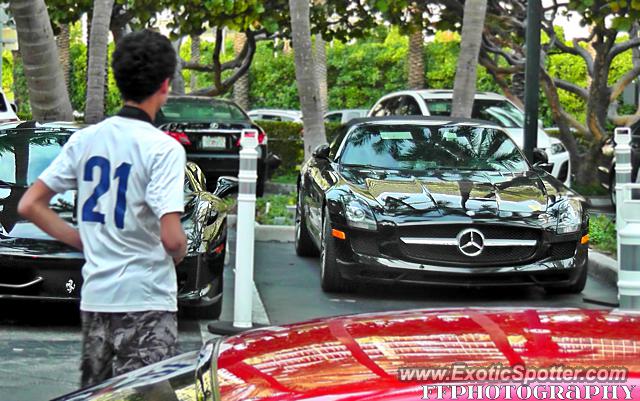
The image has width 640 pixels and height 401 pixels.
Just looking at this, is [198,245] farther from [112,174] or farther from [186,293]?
[112,174]

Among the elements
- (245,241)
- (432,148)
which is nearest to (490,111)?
(432,148)

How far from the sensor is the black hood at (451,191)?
9.55m

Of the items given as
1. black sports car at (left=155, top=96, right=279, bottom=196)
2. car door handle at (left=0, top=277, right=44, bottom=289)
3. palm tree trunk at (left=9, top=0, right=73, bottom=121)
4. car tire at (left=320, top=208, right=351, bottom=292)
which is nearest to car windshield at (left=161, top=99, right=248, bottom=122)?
black sports car at (left=155, top=96, right=279, bottom=196)

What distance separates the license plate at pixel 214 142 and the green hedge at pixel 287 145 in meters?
4.18

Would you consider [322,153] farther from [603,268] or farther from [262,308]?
[603,268]

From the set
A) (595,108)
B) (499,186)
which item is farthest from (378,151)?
(595,108)

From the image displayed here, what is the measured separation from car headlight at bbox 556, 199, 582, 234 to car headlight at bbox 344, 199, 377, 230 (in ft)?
5.00

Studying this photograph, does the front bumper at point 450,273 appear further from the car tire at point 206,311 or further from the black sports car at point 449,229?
the car tire at point 206,311

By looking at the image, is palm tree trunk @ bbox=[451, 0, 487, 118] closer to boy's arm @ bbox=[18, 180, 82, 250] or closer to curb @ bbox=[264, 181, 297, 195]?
curb @ bbox=[264, 181, 297, 195]

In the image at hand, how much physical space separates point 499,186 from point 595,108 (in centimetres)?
1067

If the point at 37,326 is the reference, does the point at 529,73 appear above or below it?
above

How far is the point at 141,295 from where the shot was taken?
4180 mm

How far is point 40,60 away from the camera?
12.5 meters

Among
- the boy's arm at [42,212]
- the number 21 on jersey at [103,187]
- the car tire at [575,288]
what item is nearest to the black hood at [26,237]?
the boy's arm at [42,212]
